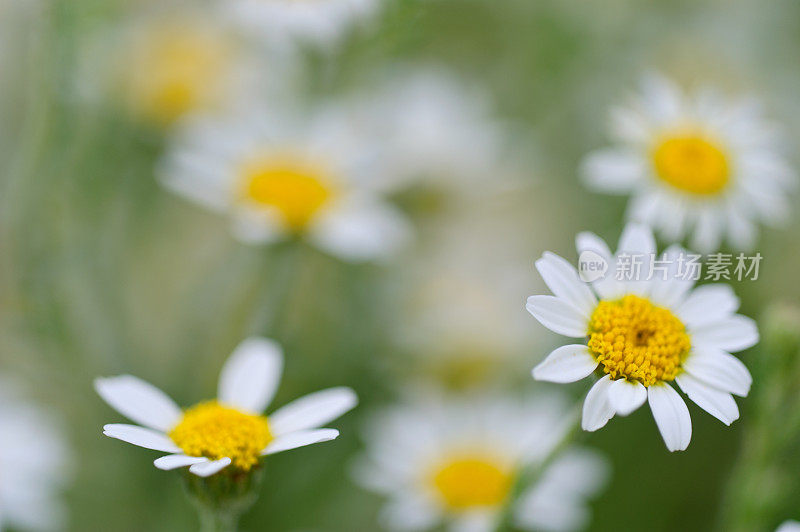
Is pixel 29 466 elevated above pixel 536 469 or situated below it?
above

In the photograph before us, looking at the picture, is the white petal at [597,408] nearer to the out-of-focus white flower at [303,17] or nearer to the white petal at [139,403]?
the white petal at [139,403]

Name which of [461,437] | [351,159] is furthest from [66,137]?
[461,437]

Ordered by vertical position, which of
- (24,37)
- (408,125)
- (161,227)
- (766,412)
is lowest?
(766,412)

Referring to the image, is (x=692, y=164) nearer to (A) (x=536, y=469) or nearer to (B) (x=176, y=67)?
(A) (x=536, y=469)

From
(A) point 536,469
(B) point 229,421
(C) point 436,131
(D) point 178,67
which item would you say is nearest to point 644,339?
(A) point 536,469

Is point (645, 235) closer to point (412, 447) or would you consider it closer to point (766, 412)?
point (766, 412)

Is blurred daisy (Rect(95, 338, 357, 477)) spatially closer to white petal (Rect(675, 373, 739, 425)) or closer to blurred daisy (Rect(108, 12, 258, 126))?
white petal (Rect(675, 373, 739, 425))
